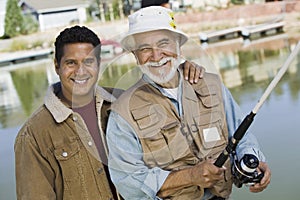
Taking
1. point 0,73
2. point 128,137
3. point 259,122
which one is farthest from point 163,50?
point 0,73

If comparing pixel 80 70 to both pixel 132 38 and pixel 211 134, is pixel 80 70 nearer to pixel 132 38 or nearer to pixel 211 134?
pixel 132 38

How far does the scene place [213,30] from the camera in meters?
21.0

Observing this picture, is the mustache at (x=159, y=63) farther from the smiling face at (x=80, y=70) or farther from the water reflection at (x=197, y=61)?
the smiling face at (x=80, y=70)

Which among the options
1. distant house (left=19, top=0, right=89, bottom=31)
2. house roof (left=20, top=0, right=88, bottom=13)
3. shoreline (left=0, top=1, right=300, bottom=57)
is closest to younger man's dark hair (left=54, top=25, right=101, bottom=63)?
shoreline (left=0, top=1, right=300, bottom=57)

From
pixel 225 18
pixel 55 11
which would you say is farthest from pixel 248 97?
pixel 55 11

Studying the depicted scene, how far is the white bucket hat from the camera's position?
4.79ft

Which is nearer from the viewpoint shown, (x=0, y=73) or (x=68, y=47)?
(x=68, y=47)

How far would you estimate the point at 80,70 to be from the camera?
1723 mm

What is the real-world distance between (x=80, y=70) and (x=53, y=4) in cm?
2915

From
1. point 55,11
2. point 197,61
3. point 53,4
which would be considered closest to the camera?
point 197,61

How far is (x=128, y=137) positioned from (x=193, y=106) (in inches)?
8.0

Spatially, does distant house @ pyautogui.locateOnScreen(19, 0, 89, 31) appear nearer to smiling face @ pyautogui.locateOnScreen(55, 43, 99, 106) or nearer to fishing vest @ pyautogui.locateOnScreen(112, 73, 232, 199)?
smiling face @ pyautogui.locateOnScreen(55, 43, 99, 106)

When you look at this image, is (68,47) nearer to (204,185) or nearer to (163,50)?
(163,50)

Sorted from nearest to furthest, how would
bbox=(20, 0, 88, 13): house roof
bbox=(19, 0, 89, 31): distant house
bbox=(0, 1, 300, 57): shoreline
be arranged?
bbox=(0, 1, 300, 57): shoreline → bbox=(19, 0, 89, 31): distant house → bbox=(20, 0, 88, 13): house roof
